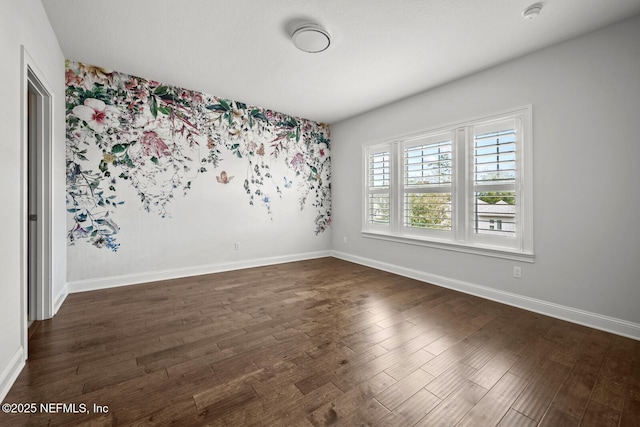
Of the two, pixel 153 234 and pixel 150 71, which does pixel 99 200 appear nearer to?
pixel 153 234

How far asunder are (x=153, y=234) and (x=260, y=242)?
5.35ft

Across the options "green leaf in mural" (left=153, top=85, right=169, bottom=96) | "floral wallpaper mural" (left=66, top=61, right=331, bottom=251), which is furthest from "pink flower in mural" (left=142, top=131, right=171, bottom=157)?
"green leaf in mural" (left=153, top=85, right=169, bottom=96)

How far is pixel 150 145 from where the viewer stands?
3.74 meters

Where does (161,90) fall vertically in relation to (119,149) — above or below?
above

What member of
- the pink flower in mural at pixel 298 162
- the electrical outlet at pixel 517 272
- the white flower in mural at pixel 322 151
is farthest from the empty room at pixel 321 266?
the white flower in mural at pixel 322 151

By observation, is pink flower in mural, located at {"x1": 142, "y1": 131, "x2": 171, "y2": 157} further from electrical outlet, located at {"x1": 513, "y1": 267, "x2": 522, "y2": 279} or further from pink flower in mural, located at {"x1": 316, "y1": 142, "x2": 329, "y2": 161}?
electrical outlet, located at {"x1": 513, "y1": 267, "x2": 522, "y2": 279}

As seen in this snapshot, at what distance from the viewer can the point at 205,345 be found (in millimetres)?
2150

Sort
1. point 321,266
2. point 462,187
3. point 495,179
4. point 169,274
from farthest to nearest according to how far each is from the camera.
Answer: point 321,266
point 169,274
point 462,187
point 495,179

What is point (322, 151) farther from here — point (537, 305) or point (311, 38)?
point (537, 305)

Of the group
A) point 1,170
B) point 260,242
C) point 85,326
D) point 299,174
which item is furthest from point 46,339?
point 299,174

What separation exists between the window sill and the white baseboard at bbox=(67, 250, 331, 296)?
1.89 metres

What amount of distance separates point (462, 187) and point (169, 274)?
13.8 ft

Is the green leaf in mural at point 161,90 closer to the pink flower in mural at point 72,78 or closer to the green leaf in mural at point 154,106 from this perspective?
the green leaf in mural at point 154,106

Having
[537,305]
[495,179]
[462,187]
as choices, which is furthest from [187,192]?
[537,305]
